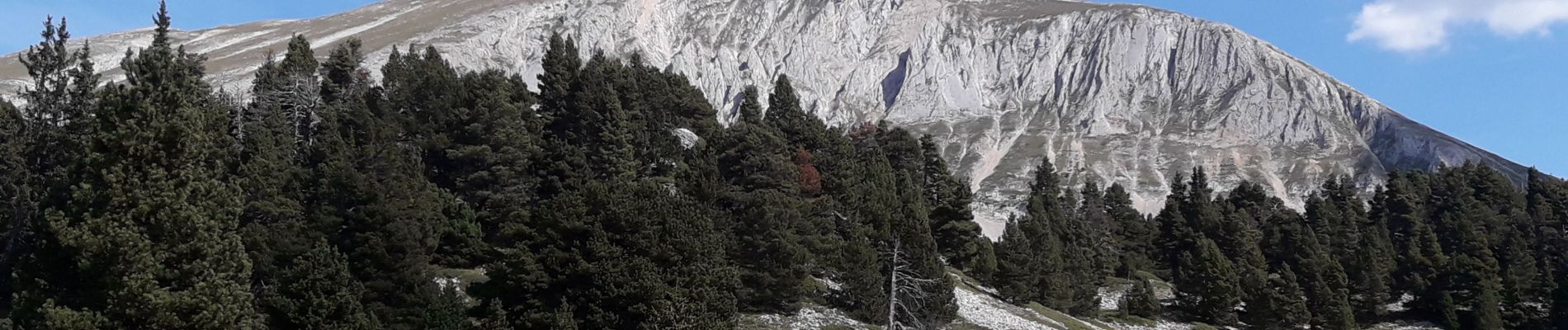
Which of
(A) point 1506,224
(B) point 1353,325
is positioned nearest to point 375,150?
(B) point 1353,325

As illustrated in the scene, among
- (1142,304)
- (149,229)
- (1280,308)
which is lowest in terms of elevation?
(1280,308)

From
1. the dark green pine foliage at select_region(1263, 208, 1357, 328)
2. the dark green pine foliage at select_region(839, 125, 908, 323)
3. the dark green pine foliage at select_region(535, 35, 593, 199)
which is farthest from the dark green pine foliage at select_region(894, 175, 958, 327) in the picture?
the dark green pine foliage at select_region(1263, 208, 1357, 328)

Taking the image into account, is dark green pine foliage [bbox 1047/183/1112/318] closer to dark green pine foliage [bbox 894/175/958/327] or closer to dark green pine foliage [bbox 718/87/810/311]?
dark green pine foliage [bbox 894/175/958/327]

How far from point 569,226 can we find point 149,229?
12.7m

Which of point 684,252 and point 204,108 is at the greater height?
Answer: point 204,108

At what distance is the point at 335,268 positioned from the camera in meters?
36.6

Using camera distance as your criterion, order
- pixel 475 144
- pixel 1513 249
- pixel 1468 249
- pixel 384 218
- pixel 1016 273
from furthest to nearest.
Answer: pixel 1513 249, pixel 1468 249, pixel 1016 273, pixel 475 144, pixel 384 218

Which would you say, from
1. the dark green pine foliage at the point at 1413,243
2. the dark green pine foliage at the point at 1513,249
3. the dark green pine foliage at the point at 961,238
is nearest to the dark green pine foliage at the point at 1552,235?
the dark green pine foliage at the point at 1513,249

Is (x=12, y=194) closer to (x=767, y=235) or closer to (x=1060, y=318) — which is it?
(x=767, y=235)

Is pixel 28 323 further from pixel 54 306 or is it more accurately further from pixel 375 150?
pixel 375 150

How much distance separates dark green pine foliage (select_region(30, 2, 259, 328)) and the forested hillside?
0.23 feet

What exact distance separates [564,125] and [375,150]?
1638cm

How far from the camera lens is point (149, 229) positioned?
2878 cm

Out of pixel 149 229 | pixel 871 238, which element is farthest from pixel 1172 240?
pixel 149 229
